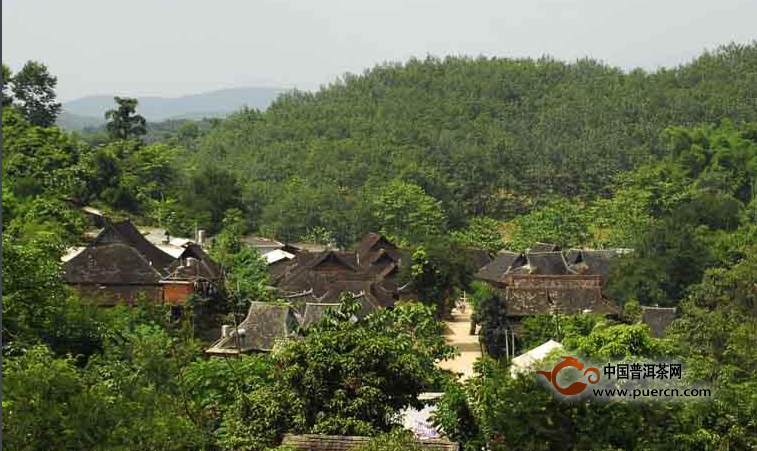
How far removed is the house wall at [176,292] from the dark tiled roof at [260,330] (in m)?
4.51

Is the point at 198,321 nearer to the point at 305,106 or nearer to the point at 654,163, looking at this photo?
the point at 654,163

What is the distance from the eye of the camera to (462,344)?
34.1m

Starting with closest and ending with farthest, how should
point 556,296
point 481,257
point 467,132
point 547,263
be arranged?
point 556,296 → point 547,263 → point 481,257 → point 467,132

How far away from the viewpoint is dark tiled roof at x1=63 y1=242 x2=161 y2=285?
28750mm

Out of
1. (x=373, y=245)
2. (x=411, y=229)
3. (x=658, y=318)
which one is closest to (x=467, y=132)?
(x=411, y=229)

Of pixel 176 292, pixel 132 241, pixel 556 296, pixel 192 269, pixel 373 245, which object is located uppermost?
pixel 132 241

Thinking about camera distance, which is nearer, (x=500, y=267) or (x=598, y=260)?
(x=500, y=267)

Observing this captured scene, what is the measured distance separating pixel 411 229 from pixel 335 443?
44822 mm

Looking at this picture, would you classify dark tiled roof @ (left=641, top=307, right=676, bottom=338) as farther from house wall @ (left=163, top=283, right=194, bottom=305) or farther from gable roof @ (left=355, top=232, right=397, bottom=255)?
gable roof @ (left=355, top=232, right=397, bottom=255)

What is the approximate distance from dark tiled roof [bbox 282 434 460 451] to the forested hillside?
4635 cm

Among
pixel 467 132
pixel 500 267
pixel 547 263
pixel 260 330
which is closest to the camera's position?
pixel 260 330

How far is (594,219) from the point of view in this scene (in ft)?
194

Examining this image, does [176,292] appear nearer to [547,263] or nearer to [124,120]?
[547,263]

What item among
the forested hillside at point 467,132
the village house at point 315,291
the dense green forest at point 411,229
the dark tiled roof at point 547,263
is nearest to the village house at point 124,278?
the dense green forest at point 411,229
